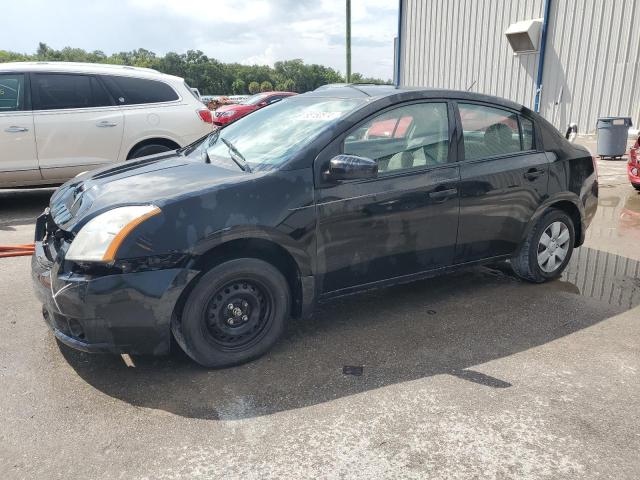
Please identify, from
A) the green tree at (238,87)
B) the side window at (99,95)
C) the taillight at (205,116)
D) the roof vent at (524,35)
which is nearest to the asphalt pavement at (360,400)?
the side window at (99,95)

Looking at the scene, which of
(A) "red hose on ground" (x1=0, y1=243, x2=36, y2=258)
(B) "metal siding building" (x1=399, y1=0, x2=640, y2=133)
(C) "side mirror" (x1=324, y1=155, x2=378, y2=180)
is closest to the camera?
(C) "side mirror" (x1=324, y1=155, x2=378, y2=180)

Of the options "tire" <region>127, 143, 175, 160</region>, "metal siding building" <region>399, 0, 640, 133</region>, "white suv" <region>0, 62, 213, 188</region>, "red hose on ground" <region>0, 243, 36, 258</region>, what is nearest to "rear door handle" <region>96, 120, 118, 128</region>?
"white suv" <region>0, 62, 213, 188</region>

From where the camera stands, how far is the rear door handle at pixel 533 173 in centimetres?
420

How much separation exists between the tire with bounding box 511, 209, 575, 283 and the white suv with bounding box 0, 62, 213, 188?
→ 483cm

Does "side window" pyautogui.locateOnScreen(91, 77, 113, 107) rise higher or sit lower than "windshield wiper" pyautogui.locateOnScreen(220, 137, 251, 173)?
higher

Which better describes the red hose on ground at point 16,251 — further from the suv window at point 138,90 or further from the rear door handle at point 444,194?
the rear door handle at point 444,194

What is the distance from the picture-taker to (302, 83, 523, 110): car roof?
3.75 m

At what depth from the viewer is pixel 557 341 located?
11.7ft

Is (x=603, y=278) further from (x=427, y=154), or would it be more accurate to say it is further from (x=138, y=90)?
(x=138, y=90)

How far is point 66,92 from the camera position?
6.98 metres

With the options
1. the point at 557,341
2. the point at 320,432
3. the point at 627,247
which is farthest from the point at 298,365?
the point at 627,247

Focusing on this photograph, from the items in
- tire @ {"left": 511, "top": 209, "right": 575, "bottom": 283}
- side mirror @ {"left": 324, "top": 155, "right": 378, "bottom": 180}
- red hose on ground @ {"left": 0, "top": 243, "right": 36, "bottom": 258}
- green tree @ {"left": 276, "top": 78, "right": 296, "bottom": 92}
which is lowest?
red hose on ground @ {"left": 0, "top": 243, "right": 36, "bottom": 258}

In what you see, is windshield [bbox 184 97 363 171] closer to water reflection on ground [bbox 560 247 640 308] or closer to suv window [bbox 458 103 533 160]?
suv window [bbox 458 103 533 160]

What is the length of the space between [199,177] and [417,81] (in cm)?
1737
